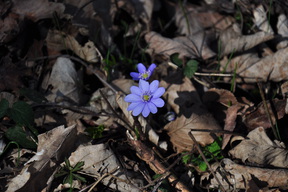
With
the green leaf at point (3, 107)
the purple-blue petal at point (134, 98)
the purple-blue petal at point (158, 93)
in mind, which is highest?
the purple-blue petal at point (158, 93)

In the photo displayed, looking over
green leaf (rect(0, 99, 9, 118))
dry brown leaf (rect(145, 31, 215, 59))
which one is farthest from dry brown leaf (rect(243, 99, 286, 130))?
green leaf (rect(0, 99, 9, 118))

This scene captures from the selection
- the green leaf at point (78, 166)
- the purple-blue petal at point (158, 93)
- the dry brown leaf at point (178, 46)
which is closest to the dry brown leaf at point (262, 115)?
the dry brown leaf at point (178, 46)

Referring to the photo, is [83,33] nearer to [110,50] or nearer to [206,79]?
[110,50]

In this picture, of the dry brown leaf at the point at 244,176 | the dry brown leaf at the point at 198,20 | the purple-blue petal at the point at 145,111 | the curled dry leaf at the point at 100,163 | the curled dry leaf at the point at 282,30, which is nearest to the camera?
the purple-blue petal at the point at 145,111

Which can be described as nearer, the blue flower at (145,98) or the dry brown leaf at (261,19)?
the blue flower at (145,98)

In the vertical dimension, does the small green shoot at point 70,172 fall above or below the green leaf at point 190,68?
below

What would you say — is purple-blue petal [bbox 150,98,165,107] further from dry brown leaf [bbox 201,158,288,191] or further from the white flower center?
dry brown leaf [bbox 201,158,288,191]

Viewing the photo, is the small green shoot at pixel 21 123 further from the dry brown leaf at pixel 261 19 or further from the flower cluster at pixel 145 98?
the dry brown leaf at pixel 261 19
